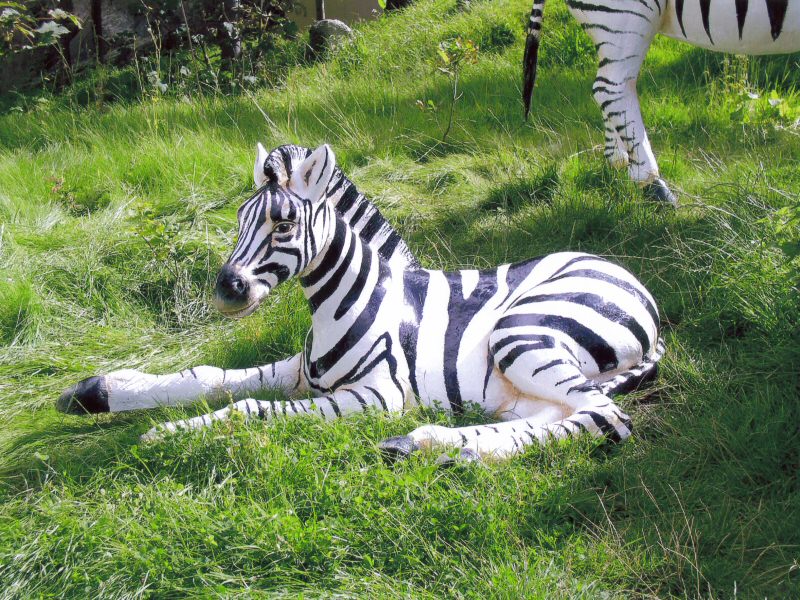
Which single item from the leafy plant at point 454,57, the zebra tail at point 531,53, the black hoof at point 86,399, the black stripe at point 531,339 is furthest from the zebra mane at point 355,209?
the leafy plant at point 454,57

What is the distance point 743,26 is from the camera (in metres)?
4.93

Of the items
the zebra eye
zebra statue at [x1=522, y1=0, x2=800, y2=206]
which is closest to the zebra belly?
zebra statue at [x1=522, y1=0, x2=800, y2=206]

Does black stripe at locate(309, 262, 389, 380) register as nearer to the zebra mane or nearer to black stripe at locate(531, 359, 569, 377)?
the zebra mane

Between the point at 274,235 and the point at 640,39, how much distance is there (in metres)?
3.11

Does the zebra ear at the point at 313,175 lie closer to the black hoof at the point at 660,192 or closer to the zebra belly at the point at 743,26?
the black hoof at the point at 660,192

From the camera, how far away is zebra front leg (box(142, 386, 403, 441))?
11.8 feet

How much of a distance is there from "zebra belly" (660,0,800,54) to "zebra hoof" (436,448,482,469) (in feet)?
10.6

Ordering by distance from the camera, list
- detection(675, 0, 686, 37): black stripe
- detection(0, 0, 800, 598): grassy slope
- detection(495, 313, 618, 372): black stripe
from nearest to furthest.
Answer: detection(0, 0, 800, 598): grassy slope, detection(495, 313, 618, 372): black stripe, detection(675, 0, 686, 37): black stripe

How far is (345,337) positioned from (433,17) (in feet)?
24.1

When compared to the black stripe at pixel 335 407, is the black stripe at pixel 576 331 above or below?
above

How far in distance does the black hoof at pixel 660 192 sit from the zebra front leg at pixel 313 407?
257 centimetres

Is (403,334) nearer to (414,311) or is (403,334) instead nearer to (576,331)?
(414,311)

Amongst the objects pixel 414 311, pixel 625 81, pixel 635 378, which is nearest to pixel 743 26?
pixel 625 81

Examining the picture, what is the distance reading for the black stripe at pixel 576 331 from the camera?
→ 3734 mm
